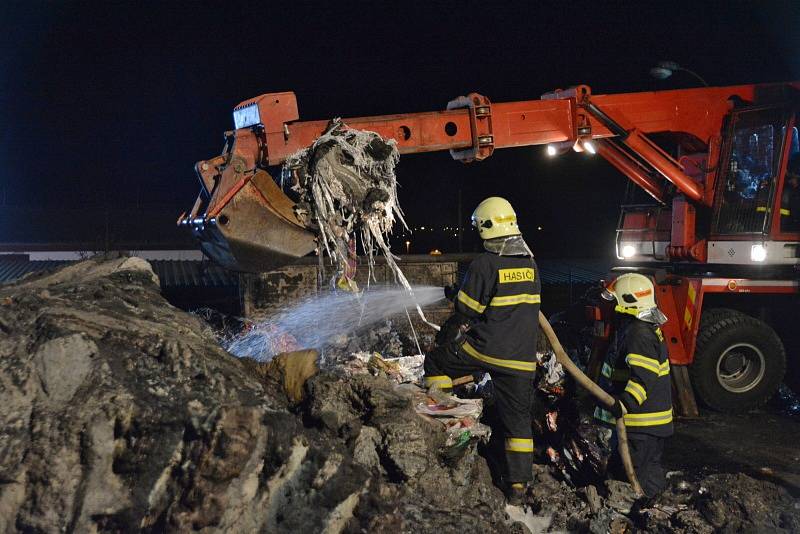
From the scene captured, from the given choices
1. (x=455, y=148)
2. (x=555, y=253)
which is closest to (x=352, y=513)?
(x=455, y=148)

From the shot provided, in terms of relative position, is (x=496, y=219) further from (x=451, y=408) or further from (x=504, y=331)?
(x=451, y=408)

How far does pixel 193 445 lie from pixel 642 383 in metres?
2.98

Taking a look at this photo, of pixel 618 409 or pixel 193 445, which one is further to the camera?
pixel 618 409

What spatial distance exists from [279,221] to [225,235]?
376 mm

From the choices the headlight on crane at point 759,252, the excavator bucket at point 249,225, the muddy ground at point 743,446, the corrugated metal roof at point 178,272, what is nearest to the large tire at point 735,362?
the muddy ground at point 743,446

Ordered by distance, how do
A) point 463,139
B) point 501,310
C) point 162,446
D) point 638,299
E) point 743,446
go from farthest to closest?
point 743,446, point 463,139, point 638,299, point 501,310, point 162,446

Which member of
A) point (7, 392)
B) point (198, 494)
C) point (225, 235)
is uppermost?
point (225, 235)

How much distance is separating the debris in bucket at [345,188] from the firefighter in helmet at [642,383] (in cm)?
180

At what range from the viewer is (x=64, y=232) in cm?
1672

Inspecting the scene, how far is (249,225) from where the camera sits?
4105 millimetres

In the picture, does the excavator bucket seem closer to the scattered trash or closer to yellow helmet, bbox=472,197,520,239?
yellow helmet, bbox=472,197,520,239

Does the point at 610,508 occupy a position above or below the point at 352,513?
below

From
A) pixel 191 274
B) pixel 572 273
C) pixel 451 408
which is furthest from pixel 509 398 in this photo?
pixel 572 273

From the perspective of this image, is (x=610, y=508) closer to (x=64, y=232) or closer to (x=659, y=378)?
(x=659, y=378)
